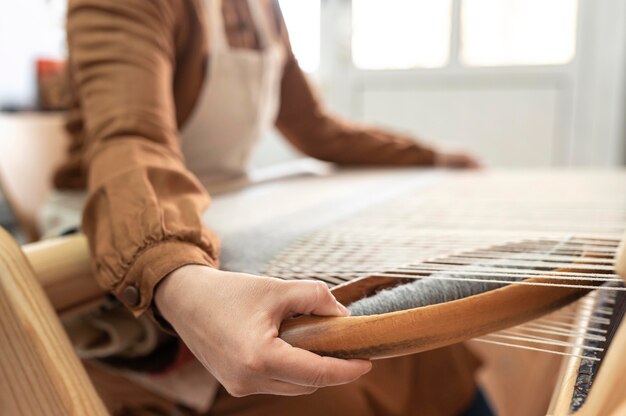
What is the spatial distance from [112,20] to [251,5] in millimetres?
421

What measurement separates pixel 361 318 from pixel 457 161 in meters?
1.05

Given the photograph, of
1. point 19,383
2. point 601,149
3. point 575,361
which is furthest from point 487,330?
point 601,149

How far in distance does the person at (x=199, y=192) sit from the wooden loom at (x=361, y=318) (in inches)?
0.9

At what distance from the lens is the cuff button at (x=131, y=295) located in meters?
0.49

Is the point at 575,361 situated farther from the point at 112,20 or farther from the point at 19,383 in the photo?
the point at 112,20

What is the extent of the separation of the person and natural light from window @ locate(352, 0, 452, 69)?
5.14 ft

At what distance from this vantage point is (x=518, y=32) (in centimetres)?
255

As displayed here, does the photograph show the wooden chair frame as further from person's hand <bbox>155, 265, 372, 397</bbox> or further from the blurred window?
the blurred window

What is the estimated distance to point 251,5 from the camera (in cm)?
107

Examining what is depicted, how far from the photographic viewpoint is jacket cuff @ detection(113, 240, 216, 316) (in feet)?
1.53

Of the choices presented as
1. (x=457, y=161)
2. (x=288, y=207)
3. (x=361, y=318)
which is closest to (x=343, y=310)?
(x=361, y=318)

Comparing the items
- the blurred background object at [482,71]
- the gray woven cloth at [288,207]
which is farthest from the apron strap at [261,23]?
the blurred background object at [482,71]

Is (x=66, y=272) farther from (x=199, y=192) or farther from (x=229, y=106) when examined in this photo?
(x=229, y=106)

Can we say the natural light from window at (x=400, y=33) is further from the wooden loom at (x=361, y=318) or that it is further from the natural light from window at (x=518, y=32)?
the wooden loom at (x=361, y=318)
